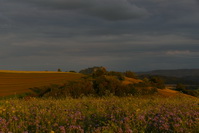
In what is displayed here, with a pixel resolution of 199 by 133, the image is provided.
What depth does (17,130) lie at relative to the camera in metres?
4.74

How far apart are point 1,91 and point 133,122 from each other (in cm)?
1516

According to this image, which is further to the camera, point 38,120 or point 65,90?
point 65,90

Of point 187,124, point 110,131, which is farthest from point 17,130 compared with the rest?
point 187,124

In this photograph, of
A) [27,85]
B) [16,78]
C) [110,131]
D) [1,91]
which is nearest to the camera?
[110,131]

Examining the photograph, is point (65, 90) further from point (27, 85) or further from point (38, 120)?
point (38, 120)

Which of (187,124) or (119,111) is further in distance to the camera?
(119,111)

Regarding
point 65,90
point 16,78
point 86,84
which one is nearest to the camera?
point 65,90

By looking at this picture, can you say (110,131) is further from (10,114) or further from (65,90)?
(65,90)

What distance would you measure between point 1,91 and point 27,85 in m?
2.54

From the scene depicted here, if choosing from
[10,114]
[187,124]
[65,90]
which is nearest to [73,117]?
[10,114]

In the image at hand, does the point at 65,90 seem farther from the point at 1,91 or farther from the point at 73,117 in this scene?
the point at 73,117

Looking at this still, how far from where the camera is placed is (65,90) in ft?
48.8

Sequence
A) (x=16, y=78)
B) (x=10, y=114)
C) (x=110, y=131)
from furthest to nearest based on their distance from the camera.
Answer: (x=16, y=78) < (x=10, y=114) < (x=110, y=131)

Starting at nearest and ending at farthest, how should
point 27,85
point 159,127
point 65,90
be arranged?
point 159,127, point 65,90, point 27,85
